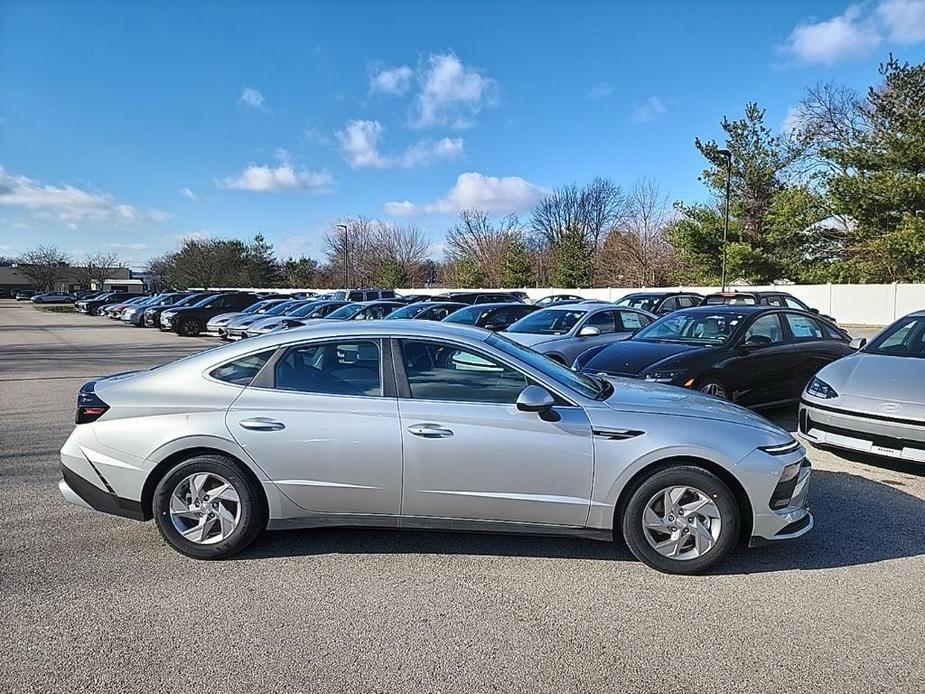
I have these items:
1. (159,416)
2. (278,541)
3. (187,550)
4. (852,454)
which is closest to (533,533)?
(278,541)

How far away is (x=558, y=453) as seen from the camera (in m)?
3.79

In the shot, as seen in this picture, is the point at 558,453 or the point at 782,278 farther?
the point at 782,278

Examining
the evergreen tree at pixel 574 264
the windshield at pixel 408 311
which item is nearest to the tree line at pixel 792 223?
the evergreen tree at pixel 574 264

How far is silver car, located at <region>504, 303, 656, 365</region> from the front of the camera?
10.5 meters

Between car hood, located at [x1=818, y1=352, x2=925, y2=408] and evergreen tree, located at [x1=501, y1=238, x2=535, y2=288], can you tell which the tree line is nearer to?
evergreen tree, located at [x1=501, y1=238, x2=535, y2=288]

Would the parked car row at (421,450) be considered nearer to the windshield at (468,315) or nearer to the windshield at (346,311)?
the windshield at (468,315)

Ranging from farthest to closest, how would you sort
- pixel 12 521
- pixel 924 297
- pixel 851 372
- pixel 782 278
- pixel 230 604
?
pixel 782 278
pixel 924 297
pixel 851 372
pixel 12 521
pixel 230 604

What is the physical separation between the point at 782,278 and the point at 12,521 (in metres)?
40.1

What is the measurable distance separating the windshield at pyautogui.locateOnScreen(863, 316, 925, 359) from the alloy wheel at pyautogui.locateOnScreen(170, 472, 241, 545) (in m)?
6.38

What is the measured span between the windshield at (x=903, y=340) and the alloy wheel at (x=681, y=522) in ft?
13.4

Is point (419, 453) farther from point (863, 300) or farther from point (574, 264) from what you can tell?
point (574, 264)

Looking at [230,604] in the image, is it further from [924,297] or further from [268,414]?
[924,297]

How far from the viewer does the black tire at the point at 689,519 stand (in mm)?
3770

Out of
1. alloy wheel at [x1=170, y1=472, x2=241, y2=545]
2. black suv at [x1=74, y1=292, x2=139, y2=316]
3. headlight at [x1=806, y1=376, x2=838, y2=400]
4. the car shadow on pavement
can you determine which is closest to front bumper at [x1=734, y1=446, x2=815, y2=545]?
the car shadow on pavement
